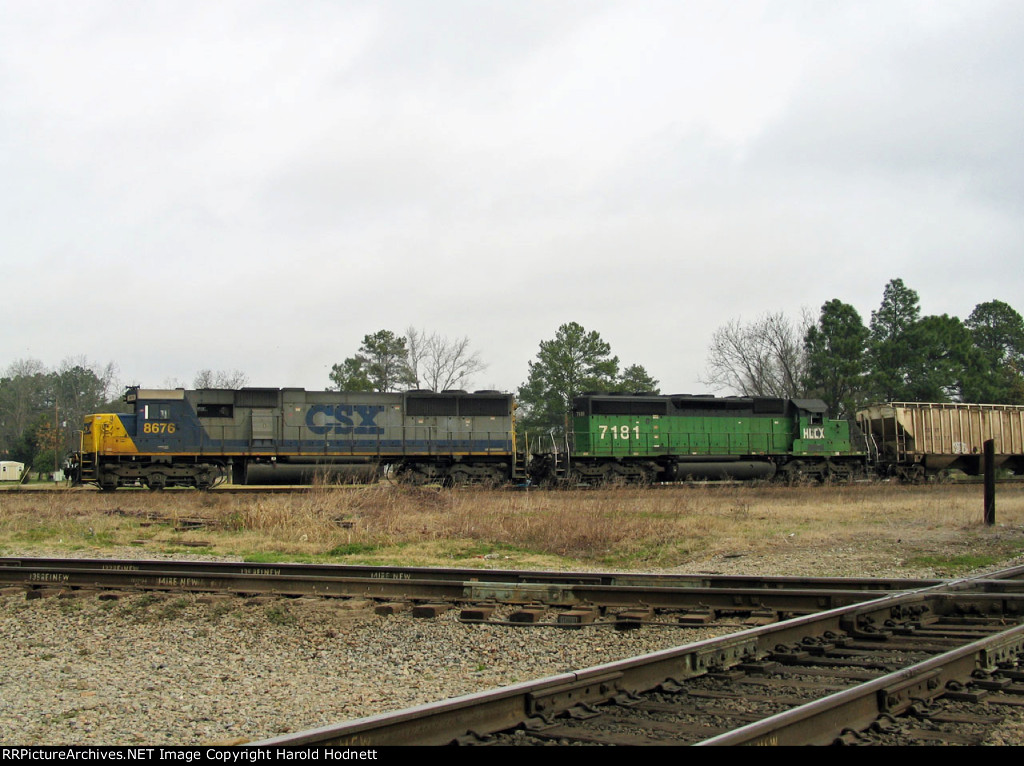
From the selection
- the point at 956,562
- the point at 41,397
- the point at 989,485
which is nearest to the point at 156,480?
the point at 956,562

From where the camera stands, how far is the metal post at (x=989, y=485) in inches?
588

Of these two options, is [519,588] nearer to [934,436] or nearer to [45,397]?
[934,436]

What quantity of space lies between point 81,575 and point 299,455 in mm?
16118

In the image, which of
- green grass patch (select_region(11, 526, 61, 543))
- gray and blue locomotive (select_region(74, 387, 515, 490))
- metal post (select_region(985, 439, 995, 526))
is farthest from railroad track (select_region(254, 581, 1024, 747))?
gray and blue locomotive (select_region(74, 387, 515, 490))

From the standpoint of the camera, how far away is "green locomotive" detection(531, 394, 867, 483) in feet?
92.0

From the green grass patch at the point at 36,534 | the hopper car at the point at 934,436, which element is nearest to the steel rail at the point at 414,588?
the green grass patch at the point at 36,534

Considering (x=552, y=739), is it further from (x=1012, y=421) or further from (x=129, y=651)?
(x=1012, y=421)

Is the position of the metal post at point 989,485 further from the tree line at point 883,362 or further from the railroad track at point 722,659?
the tree line at point 883,362

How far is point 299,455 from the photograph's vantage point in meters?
25.3

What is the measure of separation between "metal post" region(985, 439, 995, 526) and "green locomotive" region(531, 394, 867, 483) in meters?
13.0

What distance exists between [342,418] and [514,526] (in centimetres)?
1309

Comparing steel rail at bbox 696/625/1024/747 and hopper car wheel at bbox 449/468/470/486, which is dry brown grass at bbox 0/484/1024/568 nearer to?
hopper car wheel at bbox 449/468/470/486

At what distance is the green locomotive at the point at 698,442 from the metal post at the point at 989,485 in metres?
13.0

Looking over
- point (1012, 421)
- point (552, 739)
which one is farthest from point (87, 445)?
point (1012, 421)
